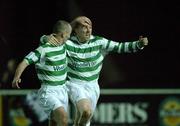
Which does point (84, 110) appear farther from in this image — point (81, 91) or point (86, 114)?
point (81, 91)

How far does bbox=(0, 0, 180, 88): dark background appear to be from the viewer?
1634 cm

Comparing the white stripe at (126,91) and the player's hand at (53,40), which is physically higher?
the player's hand at (53,40)

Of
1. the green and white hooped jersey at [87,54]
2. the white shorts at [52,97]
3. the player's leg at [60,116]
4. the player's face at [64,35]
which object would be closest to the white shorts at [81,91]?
the green and white hooped jersey at [87,54]

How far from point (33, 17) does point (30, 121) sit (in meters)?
1.61

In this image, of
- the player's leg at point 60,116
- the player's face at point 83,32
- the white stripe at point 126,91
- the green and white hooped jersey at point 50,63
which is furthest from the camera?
the white stripe at point 126,91

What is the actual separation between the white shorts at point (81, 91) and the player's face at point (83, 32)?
0.56m

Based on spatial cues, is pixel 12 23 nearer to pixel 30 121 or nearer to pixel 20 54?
pixel 20 54

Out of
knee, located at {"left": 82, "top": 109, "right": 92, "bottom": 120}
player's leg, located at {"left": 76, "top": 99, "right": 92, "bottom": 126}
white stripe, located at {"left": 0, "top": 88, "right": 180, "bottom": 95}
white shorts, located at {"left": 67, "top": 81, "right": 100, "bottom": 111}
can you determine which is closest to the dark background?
white stripe, located at {"left": 0, "top": 88, "right": 180, "bottom": 95}

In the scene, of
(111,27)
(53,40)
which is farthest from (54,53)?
(111,27)

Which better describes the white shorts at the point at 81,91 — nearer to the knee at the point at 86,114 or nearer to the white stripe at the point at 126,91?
the knee at the point at 86,114

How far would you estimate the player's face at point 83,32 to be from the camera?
13.0 metres

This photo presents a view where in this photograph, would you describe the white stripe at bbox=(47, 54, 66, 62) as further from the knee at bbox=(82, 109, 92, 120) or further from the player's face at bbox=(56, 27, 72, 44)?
the knee at bbox=(82, 109, 92, 120)

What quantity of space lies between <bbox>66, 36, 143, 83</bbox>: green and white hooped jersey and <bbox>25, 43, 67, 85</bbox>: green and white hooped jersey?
224 mm

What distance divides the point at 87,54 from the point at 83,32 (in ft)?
0.93
